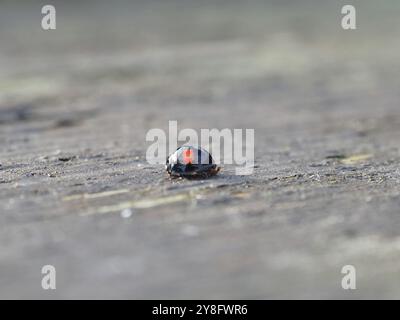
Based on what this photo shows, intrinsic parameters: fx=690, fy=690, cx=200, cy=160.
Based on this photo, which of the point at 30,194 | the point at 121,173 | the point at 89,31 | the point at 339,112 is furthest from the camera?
the point at 89,31

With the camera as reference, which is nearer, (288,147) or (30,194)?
(30,194)

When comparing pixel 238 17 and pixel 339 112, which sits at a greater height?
pixel 238 17

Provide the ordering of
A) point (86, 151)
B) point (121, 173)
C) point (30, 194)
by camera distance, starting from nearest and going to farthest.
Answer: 1. point (30, 194)
2. point (121, 173)
3. point (86, 151)

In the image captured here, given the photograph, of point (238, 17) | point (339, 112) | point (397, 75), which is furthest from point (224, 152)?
point (238, 17)

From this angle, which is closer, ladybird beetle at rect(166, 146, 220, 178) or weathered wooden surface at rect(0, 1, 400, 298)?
weathered wooden surface at rect(0, 1, 400, 298)

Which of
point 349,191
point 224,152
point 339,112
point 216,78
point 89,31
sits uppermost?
point 89,31

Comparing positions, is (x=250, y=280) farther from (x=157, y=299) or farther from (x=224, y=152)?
(x=224, y=152)
